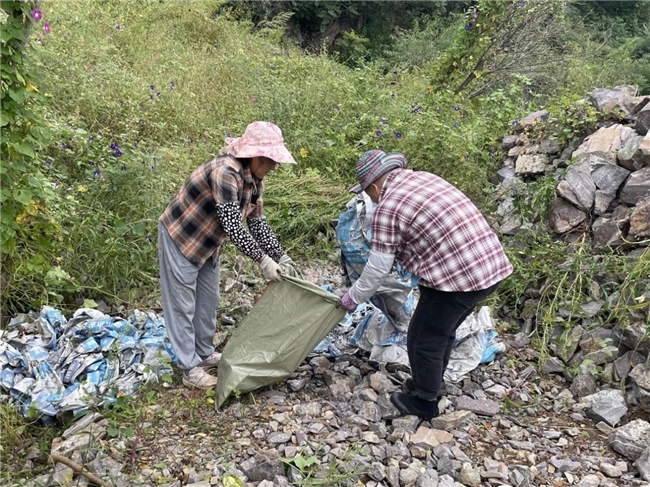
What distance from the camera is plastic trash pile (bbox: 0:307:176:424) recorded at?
2.74m

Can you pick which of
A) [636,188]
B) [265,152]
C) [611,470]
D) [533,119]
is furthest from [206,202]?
[533,119]

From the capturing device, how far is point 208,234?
274 centimetres

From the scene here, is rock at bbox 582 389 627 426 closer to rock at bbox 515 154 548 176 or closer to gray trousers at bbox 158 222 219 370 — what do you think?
gray trousers at bbox 158 222 219 370

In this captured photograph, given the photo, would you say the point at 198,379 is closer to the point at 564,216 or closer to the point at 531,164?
the point at 564,216

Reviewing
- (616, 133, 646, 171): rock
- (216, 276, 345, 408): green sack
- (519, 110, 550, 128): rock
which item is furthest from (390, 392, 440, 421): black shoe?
(519, 110, 550, 128): rock

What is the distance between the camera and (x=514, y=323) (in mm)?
3768

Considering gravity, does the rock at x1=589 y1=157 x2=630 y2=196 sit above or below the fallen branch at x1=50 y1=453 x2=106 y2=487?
above

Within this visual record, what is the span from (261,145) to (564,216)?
8.62 ft

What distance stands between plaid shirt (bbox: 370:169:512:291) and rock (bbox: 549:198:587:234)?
191cm

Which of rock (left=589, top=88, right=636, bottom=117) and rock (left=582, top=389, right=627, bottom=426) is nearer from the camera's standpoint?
rock (left=582, top=389, right=627, bottom=426)

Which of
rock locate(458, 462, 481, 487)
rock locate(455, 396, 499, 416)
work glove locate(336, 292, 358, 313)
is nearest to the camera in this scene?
rock locate(458, 462, 481, 487)

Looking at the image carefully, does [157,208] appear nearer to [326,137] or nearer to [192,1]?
[326,137]

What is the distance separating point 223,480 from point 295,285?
95cm

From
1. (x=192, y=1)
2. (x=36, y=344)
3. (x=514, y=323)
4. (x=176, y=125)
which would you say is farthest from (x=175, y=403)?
(x=192, y=1)
